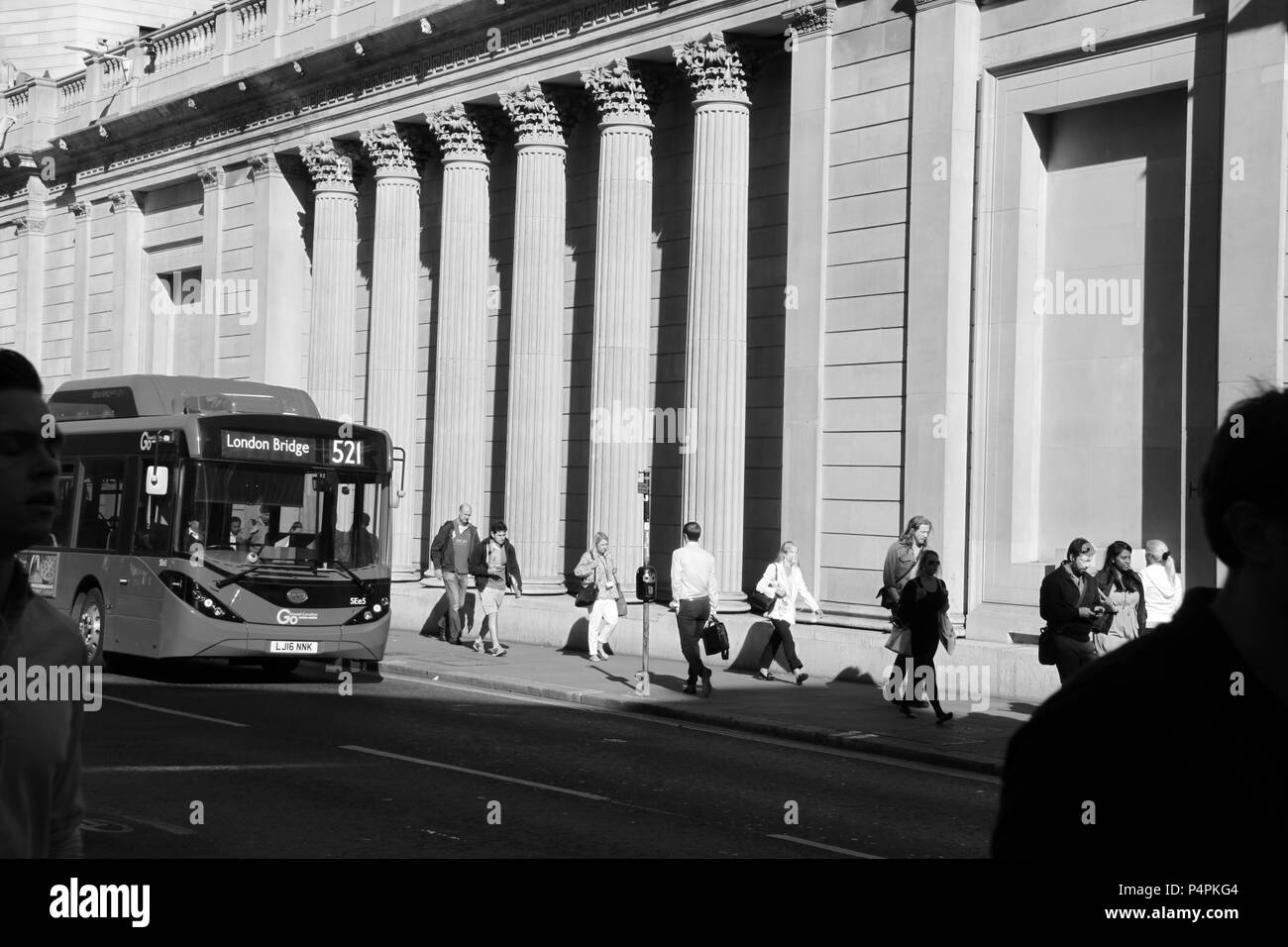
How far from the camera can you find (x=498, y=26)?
92.4 feet

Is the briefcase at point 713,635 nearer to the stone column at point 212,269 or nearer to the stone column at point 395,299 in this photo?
the stone column at point 395,299

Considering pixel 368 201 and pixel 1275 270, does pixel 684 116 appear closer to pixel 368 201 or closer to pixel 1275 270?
pixel 368 201

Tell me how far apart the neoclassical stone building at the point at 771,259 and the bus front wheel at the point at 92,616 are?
817cm

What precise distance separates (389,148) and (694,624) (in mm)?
16278

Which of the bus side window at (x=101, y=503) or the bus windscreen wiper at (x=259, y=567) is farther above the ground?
the bus side window at (x=101, y=503)

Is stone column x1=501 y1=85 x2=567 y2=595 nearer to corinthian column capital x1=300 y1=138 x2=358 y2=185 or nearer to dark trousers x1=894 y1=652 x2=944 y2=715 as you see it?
corinthian column capital x1=300 y1=138 x2=358 y2=185

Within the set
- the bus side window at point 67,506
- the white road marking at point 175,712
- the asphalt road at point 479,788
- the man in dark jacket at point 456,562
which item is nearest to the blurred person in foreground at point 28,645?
the asphalt road at point 479,788

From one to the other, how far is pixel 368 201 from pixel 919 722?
21.2 m

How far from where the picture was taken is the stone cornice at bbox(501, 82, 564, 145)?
27703 millimetres

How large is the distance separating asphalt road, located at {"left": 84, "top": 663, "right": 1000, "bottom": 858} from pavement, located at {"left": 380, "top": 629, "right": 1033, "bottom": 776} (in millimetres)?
389

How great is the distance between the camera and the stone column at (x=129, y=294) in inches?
1582

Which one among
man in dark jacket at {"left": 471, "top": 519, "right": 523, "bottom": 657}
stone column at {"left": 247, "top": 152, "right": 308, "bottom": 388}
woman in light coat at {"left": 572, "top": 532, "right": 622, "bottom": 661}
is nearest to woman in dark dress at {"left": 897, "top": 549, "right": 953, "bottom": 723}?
woman in light coat at {"left": 572, "top": 532, "right": 622, "bottom": 661}
